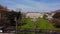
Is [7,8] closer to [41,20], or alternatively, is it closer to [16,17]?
[16,17]

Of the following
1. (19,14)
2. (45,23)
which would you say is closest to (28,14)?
(19,14)

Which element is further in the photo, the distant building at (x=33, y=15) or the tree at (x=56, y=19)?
the distant building at (x=33, y=15)

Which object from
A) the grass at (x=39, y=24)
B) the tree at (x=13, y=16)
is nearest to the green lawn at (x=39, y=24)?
the grass at (x=39, y=24)

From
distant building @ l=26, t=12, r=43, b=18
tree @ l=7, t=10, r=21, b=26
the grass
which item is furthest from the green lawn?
tree @ l=7, t=10, r=21, b=26

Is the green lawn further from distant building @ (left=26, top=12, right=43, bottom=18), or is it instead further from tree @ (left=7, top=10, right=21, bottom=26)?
tree @ (left=7, top=10, right=21, bottom=26)

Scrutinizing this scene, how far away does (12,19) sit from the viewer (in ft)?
24.0

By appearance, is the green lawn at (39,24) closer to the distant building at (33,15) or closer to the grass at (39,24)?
the grass at (39,24)

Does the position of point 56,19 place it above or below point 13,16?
below

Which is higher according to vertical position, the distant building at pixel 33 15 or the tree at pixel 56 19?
the distant building at pixel 33 15

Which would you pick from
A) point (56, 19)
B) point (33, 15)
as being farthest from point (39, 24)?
point (56, 19)

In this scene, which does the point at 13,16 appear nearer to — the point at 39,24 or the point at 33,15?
the point at 33,15

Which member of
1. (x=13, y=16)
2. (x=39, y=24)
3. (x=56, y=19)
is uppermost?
(x=13, y=16)

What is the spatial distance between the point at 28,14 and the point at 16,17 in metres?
0.65

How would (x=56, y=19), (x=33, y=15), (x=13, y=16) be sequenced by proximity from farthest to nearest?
1. (x=33, y=15)
2. (x=56, y=19)
3. (x=13, y=16)
